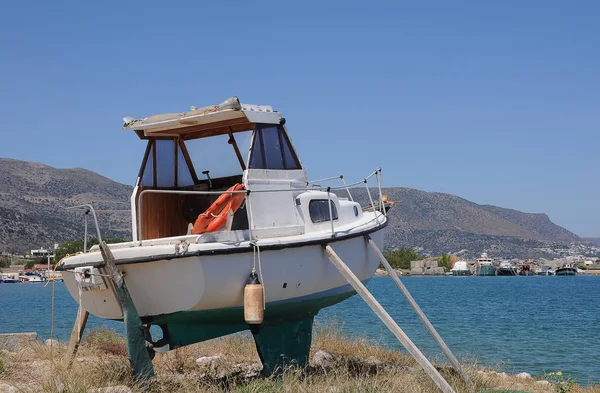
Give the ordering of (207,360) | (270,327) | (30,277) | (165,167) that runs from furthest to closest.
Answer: (30,277), (207,360), (165,167), (270,327)

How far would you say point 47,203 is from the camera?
111875mm

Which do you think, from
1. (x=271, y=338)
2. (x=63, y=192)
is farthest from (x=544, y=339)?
(x=63, y=192)

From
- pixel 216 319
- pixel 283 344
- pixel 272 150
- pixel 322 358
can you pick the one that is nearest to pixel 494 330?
pixel 322 358

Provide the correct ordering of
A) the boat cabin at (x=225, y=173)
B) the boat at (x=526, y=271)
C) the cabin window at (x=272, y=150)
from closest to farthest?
1. the boat cabin at (x=225, y=173)
2. the cabin window at (x=272, y=150)
3. the boat at (x=526, y=271)

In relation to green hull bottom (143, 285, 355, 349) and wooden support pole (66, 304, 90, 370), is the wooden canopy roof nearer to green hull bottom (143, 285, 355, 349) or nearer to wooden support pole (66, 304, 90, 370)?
green hull bottom (143, 285, 355, 349)

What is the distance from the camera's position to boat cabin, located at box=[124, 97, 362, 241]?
10.7 m

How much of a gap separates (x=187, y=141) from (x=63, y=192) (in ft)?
388

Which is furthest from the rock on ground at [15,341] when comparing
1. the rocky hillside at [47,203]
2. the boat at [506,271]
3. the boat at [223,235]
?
the boat at [506,271]

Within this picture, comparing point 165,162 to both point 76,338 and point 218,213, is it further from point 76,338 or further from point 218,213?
point 76,338

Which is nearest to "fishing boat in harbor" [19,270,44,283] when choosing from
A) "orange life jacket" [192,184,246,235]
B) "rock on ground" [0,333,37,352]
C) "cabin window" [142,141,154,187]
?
"rock on ground" [0,333,37,352]

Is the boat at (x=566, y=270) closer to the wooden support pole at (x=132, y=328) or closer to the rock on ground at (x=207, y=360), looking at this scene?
the rock on ground at (x=207, y=360)

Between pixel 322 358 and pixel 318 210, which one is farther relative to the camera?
pixel 322 358

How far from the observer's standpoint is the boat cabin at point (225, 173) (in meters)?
10.7

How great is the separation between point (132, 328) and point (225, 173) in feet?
10.3
